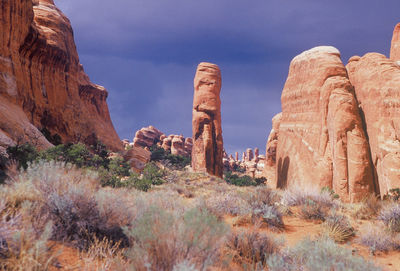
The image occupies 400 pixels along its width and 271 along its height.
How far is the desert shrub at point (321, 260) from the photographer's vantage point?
2906 millimetres

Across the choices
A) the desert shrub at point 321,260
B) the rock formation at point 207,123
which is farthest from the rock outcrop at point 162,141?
the desert shrub at point 321,260

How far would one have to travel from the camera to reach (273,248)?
15.1 feet

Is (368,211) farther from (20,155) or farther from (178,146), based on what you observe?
(178,146)

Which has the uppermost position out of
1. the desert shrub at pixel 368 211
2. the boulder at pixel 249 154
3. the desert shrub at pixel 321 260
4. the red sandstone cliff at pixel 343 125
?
the boulder at pixel 249 154

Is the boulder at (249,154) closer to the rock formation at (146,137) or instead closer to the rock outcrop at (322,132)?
the rock formation at (146,137)

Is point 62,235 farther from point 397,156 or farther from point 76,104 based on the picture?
point 76,104

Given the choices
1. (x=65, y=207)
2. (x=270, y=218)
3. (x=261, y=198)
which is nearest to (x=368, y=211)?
(x=261, y=198)

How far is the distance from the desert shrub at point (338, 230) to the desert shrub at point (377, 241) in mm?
389

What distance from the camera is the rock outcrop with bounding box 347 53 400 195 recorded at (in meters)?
14.4

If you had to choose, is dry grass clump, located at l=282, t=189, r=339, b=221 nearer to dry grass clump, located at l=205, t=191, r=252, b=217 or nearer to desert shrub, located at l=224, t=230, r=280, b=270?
dry grass clump, located at l=205, t=191, r=252, b=217

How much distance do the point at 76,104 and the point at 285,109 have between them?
27.5 meters

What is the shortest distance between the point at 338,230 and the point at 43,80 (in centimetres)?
3249

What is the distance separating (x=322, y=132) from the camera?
17203 mm

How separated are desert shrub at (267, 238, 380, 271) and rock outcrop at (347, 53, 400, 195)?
525 inches
